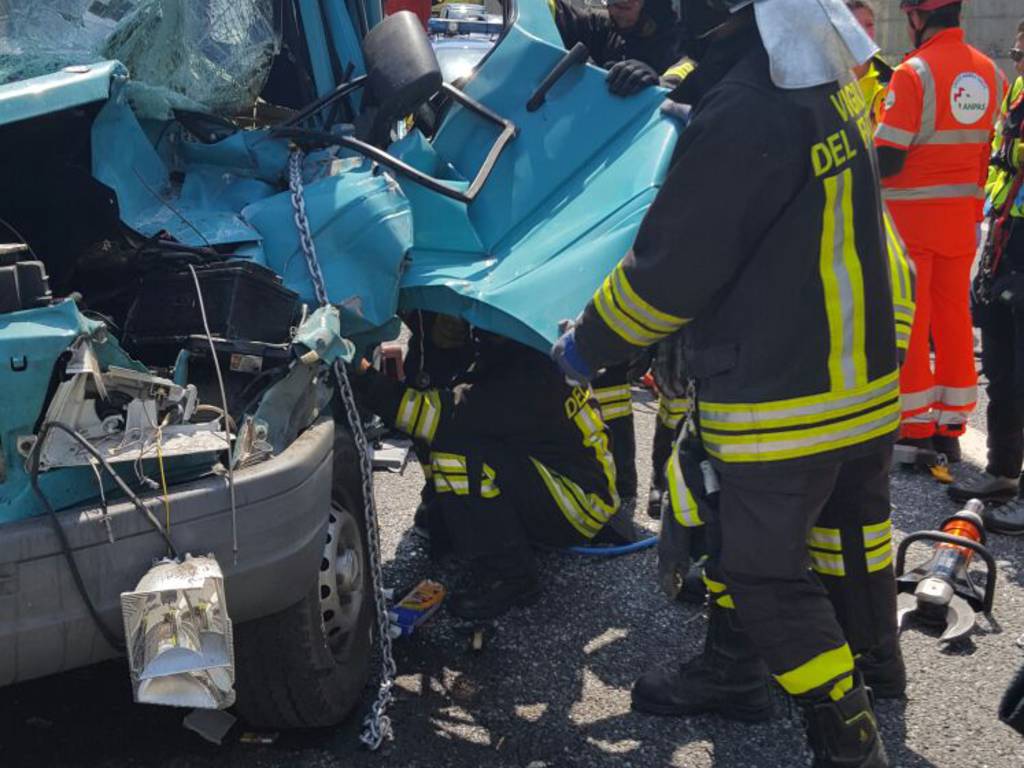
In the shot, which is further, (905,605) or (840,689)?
(905,605)

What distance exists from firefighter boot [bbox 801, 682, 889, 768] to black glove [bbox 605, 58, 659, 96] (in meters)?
1.96

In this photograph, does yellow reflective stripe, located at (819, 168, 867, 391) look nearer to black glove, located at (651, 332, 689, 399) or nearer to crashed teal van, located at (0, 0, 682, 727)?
black glove, located at (651, 332, 689, 399)

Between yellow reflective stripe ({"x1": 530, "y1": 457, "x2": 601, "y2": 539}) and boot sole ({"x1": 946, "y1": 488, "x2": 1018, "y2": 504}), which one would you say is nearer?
yellow reflective stripe ({"x1": 530, "y1": 457, "x2": 601, "y2": 539})

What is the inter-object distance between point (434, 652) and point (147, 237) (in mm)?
1441

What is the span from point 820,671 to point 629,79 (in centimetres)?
195

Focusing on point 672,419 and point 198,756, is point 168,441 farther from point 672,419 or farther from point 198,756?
point 672,419

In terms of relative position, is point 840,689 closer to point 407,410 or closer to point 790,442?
point 790,442

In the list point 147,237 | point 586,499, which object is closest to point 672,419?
point 586,499

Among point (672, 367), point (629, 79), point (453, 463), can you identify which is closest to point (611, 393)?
point (453, 463)

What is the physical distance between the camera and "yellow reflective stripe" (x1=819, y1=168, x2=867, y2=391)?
2.55 meters

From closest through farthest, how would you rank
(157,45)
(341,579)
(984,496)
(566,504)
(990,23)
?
(341,579) < (157,45) < (566,504) < (984,496) < (990,23)

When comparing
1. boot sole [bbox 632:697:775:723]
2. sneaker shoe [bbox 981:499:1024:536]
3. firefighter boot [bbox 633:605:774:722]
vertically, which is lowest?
sneaker shoe [bbox 981:499:1024:536]

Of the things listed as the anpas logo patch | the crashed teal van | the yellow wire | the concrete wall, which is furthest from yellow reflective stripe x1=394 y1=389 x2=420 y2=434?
the concrete wall

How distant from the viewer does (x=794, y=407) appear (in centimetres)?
259
